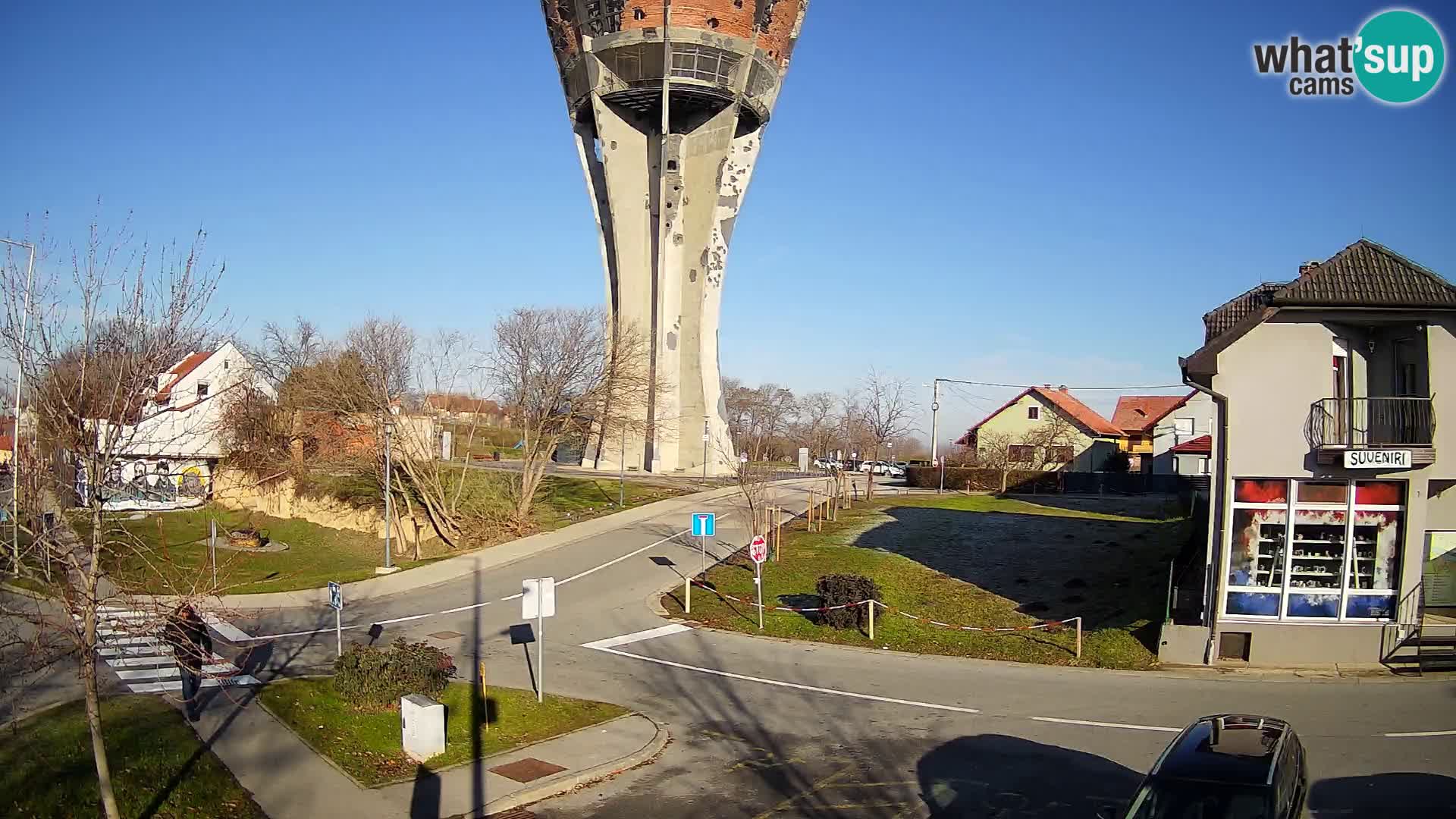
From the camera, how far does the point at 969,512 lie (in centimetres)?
4009

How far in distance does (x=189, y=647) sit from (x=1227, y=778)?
33.4 ft

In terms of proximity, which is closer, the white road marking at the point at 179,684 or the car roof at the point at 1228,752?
the car roof at the point at 1228,752

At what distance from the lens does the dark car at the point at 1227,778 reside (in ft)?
28.0

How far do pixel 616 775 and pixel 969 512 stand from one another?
96.3 feet

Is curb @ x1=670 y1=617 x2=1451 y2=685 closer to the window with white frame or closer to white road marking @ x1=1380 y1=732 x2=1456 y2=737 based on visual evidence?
the window with white frame

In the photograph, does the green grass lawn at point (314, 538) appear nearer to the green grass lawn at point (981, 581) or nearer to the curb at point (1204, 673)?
the green grass lawn at point (981, 581)

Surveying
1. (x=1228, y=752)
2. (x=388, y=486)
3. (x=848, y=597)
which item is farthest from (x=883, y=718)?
(x=388, y=486)

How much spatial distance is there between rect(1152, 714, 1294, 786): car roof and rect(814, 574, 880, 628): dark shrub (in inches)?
489

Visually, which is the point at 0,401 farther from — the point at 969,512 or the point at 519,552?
the point at 969,512

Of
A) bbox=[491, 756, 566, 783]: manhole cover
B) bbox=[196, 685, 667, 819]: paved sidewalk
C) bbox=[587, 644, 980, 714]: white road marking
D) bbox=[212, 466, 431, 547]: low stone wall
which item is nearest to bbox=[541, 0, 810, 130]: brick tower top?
bbox=[212, 466, 431, 547]: low stone wall

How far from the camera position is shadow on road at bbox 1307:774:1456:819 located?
1085 cm

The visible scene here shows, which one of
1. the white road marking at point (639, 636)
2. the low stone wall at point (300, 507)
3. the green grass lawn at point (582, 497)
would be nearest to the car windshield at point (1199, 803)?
the white road marking at point (639, 636)

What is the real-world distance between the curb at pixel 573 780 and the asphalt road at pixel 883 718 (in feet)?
0.63

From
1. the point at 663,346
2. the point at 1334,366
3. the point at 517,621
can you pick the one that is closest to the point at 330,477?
the point at 663,346
